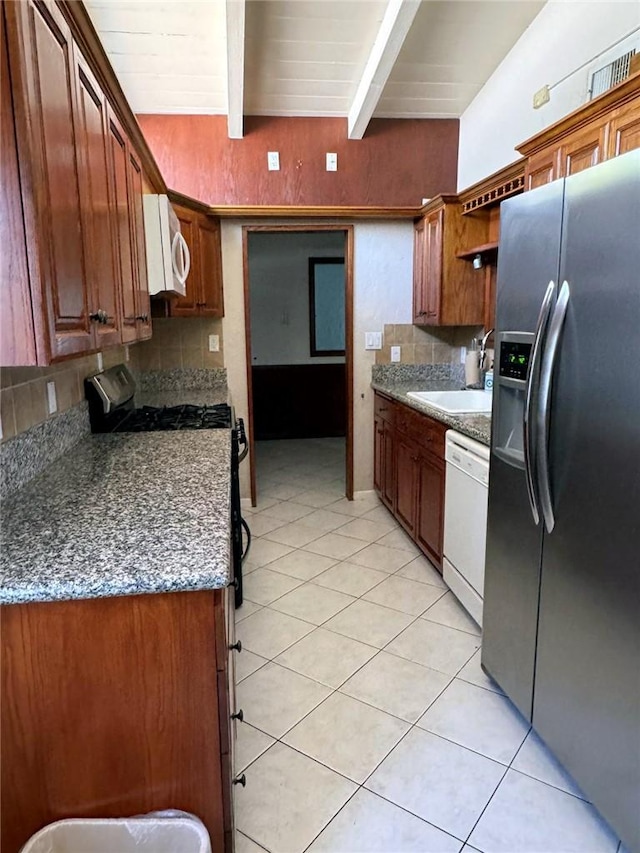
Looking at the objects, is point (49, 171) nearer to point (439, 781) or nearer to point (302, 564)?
point (439, 781)

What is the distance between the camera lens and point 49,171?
1.11 meters

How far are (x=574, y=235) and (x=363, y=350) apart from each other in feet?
8.77

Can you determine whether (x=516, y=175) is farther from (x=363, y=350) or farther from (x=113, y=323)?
(x=113, y=323)

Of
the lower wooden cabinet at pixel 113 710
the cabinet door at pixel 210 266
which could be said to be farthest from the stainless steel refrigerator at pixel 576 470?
the cabinet door at pixel 210 266

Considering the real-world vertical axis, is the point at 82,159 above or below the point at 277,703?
above

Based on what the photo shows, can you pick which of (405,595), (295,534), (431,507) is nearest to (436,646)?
(405,595)

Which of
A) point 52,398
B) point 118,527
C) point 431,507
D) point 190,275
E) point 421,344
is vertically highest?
point 190,275

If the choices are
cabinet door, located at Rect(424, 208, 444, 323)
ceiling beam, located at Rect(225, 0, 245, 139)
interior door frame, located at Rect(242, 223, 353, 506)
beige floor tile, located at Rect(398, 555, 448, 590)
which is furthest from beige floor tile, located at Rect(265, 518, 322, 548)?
ceiling beam, located at Rect(225, 0, 245, 139)

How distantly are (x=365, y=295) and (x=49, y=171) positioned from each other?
312 cm

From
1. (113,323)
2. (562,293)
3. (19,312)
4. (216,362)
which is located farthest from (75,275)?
(216,362)

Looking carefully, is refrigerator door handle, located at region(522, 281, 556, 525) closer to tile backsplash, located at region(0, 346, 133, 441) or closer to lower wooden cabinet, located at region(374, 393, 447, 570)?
lower wooden cabinet, located at region(374, 393, 447, 570)

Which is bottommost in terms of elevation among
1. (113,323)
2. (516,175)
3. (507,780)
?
(507,780)

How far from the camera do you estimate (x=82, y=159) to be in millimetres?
Answer: 1388

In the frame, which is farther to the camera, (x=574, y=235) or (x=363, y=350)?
(x=363, y=350)
